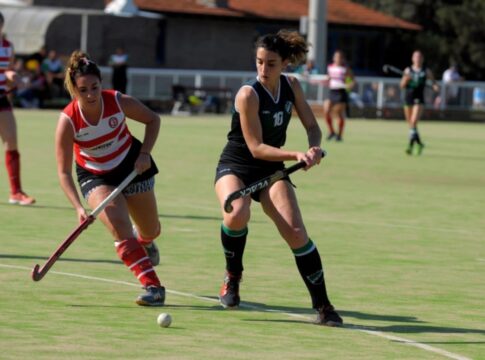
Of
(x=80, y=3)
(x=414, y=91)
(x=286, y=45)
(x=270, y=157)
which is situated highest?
(x=80, y=3)

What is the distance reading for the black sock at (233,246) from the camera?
10.0 m

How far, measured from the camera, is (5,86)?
1606 cm

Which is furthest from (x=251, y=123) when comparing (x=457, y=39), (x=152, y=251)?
(x=457, y=39)

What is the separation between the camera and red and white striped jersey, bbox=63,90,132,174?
10109 mm

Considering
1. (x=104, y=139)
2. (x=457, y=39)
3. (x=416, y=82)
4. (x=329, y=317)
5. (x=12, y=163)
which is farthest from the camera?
(x=457, y=39)

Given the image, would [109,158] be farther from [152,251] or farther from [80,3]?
[80,3]

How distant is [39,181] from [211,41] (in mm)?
44410

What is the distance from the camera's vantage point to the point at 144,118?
10344mm

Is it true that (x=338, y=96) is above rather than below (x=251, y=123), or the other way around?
below

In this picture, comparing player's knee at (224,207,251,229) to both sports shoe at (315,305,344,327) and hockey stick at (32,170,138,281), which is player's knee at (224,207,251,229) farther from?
sports shoe at (315,305,344,327)

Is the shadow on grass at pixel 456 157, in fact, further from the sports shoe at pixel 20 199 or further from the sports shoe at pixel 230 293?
the sports shoe at pixel 230 293

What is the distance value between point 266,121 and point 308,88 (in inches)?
1622

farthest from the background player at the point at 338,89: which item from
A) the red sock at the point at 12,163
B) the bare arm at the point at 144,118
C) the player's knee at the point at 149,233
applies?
the bare arm at the point at 144,118

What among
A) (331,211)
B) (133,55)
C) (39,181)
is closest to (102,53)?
(133,55)
